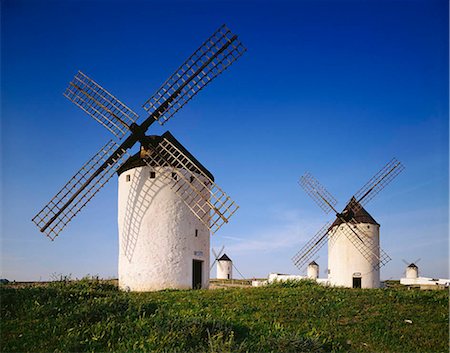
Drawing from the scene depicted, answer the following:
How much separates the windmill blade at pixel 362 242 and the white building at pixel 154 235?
1506 centimetres

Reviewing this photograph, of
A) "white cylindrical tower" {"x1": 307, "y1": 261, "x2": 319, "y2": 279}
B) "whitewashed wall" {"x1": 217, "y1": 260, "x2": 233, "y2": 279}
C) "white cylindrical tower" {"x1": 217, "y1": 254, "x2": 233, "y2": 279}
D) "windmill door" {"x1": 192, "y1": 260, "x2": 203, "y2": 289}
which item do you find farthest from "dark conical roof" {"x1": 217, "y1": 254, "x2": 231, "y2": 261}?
"windmill door" {"x1": 192, "y1": 260, "x2": 203, "y2": 289}

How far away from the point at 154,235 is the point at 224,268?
3405 centimetres

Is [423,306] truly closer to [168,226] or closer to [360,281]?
[168,226]

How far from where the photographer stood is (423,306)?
14789mm

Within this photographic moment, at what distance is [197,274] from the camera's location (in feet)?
69.5

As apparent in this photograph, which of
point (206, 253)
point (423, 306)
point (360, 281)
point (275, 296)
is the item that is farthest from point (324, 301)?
point (360, 281)

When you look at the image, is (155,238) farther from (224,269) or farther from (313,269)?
(313,269)

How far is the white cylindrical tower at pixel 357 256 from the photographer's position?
1241 inches

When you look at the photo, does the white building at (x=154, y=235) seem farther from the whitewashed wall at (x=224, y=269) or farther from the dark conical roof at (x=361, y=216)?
the whitewashed wall at (x=224, y=269)

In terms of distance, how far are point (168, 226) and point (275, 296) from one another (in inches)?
233

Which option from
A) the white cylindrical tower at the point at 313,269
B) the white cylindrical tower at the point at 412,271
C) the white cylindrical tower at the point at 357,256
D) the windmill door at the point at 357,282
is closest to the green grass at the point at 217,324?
the white cylindrical tower at the point at 357,256

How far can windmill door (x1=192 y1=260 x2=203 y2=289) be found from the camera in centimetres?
2098

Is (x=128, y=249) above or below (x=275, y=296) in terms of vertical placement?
above

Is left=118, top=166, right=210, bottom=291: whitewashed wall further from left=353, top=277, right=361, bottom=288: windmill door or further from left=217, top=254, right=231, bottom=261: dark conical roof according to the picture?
left=217, top=254, right=231, bottom=261: dark conical roof
